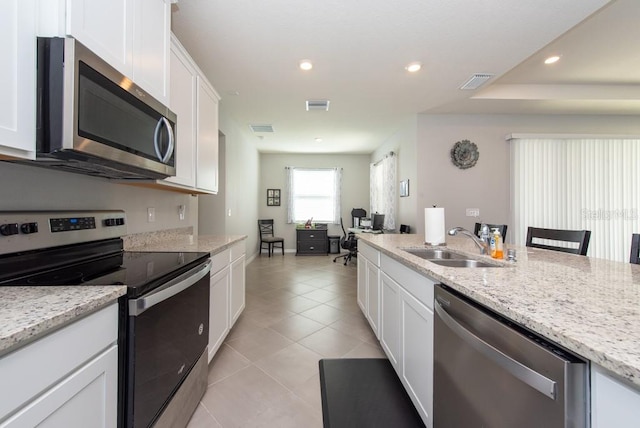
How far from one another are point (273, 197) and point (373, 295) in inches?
204

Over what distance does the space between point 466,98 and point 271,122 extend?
9.61ft

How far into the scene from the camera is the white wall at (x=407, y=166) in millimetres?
4121

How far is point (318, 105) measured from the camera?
3.67 meters

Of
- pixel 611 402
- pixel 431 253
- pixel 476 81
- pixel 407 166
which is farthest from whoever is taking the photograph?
pixel 407 166

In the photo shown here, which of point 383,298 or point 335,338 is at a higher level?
point 383,298

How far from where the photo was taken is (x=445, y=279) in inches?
41.4

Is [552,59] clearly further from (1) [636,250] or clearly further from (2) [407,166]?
(1) [636,250]

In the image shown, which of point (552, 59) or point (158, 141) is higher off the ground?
point (552, 59)

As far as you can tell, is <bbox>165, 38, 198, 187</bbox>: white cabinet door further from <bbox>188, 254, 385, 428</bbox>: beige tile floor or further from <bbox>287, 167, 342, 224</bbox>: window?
<bbox>287, 167, 342, 224</bbox>: window

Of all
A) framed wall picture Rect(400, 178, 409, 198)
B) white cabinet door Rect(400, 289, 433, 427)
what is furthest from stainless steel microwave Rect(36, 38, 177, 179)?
framed wall picture Rect(400, 178, 409, 198)

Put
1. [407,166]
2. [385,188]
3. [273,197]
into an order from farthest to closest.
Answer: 1. [273,197]
2. [385,188]
3. [407,166]

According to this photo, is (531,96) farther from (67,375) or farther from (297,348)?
(67,375)

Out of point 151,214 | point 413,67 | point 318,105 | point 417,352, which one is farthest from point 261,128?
point 417,352

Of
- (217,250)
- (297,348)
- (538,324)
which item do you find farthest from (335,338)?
(538,324)
